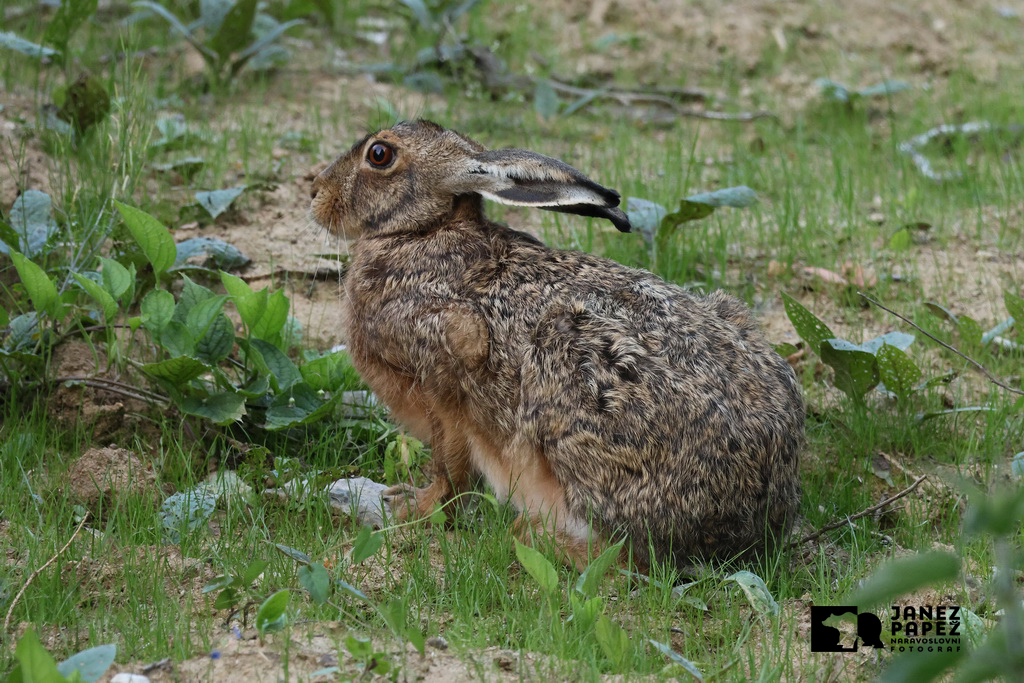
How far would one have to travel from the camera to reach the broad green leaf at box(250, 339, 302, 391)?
495cm

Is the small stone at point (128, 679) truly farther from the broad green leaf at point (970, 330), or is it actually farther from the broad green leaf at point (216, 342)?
the broad green leaf at point (970, 330)

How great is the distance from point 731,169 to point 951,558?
600 centimetres

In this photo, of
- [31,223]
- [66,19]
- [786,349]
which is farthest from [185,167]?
[786,349]

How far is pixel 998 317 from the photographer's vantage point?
19.6 feet

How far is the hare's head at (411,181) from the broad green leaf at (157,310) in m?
0.82

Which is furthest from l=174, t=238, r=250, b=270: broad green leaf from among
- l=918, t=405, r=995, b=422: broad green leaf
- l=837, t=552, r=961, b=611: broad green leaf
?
l=837, t=552, r=961, b=611: broad green leaf

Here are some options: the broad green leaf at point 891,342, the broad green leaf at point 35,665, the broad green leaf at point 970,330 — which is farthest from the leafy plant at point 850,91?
the broad green leaf at point 35,665

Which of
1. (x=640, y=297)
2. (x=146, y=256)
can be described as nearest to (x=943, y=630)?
(x=640, y=297)

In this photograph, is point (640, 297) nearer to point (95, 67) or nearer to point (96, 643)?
point (96, 643)

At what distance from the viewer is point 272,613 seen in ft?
10.4

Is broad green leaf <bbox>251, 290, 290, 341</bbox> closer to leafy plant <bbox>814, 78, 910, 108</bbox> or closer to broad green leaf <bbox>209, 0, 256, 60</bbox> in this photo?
broad green leaf <bbox>209, 0, 256, 60</bbox>

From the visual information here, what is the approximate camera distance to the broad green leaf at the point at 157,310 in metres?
4.70

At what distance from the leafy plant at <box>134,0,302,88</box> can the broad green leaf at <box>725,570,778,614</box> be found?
5067 mm

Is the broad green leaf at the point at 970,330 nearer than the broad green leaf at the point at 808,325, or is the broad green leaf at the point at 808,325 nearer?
the broad green leaf at the point at 808,325
